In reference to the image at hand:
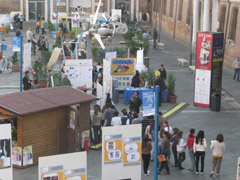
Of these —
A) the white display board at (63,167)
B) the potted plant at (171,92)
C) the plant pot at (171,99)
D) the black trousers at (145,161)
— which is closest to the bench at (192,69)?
the potted plant at (171,92)

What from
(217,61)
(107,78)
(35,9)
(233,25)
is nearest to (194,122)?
(217,61)

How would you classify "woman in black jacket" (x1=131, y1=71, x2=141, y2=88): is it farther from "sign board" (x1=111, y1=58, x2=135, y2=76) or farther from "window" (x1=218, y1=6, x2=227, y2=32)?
"window" (x1=218, y1=6, x2=227, y2=32)

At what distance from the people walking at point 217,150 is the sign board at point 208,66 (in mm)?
9057

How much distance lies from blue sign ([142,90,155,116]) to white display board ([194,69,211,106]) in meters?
7.74

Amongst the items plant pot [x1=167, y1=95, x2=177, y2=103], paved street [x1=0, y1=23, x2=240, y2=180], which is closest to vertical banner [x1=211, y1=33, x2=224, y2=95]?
paved street [x1=0, y1=23, x2=240, y2=180]

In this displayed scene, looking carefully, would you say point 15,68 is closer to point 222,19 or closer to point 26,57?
point 26,57

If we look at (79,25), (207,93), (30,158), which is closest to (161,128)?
(30,158)

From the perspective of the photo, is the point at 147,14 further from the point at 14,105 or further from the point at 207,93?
the point at 14,105

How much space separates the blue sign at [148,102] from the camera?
18188 millimetres

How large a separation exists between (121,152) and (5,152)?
9.52 feet

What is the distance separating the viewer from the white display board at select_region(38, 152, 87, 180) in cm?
1234

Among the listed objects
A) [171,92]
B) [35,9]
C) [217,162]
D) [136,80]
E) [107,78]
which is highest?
[35,9]

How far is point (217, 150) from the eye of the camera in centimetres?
1670

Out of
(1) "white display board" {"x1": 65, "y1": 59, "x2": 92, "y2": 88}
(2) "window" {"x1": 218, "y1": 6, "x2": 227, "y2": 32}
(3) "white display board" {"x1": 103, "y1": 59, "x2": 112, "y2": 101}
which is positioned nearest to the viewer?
(3) "white display board" {"x1": 103, "y1": 59, "x2": 112, "y2": 101}
